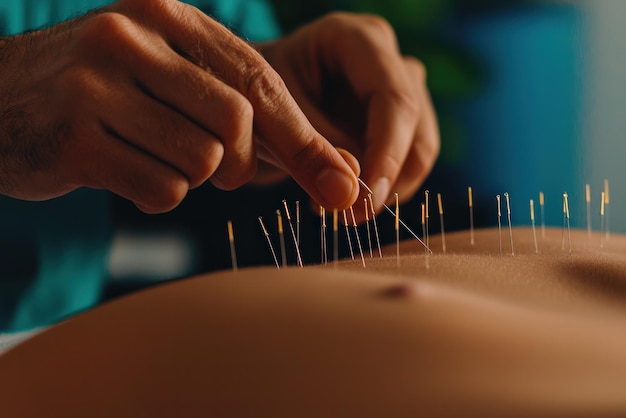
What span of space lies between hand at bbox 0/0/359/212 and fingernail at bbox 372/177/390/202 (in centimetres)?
33

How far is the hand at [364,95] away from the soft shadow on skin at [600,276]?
1.63 ft

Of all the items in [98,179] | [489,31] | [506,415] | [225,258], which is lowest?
[225,258]

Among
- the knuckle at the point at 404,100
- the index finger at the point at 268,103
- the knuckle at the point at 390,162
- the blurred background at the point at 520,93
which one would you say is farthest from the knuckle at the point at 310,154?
the blurred background at the point at 520,93

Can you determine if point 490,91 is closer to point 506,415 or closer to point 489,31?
point 489,31

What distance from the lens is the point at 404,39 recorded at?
9.86 ft

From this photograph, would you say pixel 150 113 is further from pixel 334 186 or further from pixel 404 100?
pixel 404 100

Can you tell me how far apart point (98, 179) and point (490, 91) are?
2415 mm

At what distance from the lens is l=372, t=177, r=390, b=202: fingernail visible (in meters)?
1.27

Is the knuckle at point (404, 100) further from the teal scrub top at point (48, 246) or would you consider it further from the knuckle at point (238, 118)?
the knuckle at point (238, 118)

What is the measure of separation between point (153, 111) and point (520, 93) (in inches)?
96.6

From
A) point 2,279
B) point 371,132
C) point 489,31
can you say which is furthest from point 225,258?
point 489,31

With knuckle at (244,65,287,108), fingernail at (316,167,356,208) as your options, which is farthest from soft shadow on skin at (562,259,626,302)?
knuckle at (244,65,287,108)


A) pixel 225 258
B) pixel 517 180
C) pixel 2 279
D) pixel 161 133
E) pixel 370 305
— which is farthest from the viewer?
Result: pixel 517 180

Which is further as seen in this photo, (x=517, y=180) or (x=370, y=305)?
(x=517, y=180)
